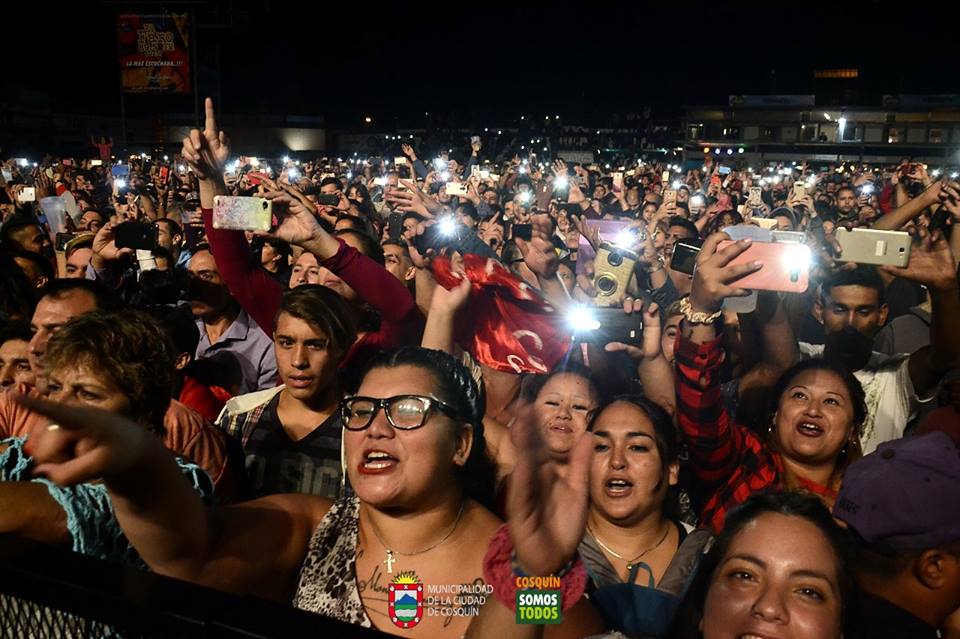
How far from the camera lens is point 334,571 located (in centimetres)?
204

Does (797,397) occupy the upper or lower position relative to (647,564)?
upper

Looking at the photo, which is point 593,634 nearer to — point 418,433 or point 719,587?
point 719,587

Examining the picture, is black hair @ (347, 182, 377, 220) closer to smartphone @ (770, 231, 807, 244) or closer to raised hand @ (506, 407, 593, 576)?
smartphone @ (770, 231, 807, 244)

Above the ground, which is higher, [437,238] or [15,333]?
[437,238]

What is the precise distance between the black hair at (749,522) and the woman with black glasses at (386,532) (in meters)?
0.34

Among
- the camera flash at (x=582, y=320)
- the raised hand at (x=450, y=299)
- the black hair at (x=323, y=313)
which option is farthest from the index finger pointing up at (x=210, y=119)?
the camera flash at (x=582, y=320)

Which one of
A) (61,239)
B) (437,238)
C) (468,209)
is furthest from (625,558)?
(61,239)

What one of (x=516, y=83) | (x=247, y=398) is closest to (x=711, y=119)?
(x=516, y=83)

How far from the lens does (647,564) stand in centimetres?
257

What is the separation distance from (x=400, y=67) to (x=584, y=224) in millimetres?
77756

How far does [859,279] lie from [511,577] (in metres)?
3.31

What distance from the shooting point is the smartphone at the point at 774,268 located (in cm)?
280

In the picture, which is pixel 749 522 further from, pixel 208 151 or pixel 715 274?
pixel 208 151

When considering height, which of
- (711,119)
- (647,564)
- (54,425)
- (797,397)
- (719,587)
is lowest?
(647,564)
